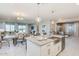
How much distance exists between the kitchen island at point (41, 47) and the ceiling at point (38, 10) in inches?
15.5

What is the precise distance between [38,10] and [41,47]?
0.65 meters

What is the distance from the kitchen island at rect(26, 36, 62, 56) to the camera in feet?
5.19

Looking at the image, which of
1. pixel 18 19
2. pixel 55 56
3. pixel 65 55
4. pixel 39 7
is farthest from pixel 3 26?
pixel 65 55

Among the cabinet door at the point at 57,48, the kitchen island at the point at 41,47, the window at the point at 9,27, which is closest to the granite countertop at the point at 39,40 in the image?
the kitchen island at the point at 41,47

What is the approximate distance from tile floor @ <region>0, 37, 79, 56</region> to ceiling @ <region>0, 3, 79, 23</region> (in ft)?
1.49

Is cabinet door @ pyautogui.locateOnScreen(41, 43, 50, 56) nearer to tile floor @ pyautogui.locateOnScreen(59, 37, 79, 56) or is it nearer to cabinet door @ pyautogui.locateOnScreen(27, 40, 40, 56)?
cabinet door @ pyautogui.locateOnScreen(27, 40, 40, 56)

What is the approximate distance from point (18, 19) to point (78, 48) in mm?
1176

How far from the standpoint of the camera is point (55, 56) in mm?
1575

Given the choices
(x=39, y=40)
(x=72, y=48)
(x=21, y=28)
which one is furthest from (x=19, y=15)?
(x=72, y=48)

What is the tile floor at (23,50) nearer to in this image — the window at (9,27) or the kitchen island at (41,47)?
the kitchen island at (41,47)

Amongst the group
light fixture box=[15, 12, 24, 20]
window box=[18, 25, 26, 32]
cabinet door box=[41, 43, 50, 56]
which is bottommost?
cabinet door box=[41, 43, 50, 56]

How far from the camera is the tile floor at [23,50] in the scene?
155 cm

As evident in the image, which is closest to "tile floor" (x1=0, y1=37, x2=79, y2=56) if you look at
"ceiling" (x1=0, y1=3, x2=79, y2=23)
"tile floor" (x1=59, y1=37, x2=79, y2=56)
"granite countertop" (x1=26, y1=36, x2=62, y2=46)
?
"tile floor" (x1=59, y1=37, x2=79, y2=56)

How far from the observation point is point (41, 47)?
1601mm
